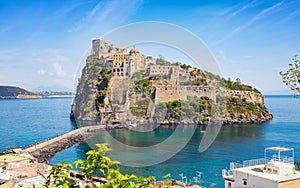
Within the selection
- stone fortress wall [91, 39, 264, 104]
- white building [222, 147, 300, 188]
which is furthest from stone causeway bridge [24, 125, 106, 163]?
white building [222, 147, 300, 188]

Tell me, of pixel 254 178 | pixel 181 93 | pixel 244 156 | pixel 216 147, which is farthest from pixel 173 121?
pixel 254 178

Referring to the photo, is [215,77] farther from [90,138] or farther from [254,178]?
[254,178]

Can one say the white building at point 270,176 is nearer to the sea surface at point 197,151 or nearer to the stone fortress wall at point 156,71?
the sea surface at point 197,151

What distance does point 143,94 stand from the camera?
44.1 metres

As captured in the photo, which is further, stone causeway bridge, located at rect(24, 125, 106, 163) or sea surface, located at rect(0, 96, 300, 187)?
stone causeway bridge, located at rect(24, 125, 106, 163)

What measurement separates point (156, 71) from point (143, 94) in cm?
455

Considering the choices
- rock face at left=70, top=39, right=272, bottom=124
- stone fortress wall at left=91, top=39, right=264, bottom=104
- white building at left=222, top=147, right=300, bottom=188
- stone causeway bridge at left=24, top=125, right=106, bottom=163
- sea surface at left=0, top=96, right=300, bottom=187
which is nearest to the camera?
white building at left=222, top=147, right=300, bottom=188

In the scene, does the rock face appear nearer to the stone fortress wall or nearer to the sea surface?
the stone fortress wall

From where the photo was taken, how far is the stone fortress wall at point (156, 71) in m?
43.8

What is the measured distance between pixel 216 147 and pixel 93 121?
847 inches

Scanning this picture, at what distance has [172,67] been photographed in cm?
4500

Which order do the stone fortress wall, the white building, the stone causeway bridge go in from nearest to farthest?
the white building < the stone causeway bridge < the stone fortress wall

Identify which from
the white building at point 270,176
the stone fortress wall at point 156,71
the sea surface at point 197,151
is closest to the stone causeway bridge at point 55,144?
the sea surface at point 197,151

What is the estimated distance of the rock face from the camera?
43.0 m
